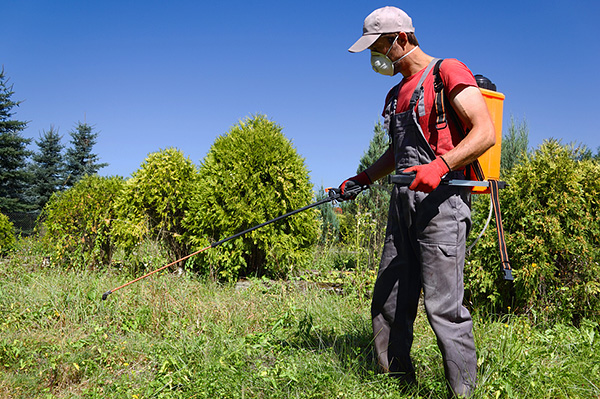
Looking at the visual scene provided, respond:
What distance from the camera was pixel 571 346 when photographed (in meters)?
3.47

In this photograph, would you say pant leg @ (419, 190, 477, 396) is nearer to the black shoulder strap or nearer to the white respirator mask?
the black shoulder strap

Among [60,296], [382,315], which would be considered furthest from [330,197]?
[60,296]

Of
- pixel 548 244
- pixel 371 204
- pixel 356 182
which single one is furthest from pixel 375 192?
pixel 356 182

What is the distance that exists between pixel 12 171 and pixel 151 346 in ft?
55.2

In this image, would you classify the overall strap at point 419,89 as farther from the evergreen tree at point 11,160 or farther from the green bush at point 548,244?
the evergreen tree at point 11,160

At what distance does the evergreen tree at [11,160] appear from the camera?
16.7 m

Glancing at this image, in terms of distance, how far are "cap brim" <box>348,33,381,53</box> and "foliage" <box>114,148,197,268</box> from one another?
3.60m

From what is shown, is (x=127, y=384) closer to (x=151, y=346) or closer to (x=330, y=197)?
(x=151, y=346)

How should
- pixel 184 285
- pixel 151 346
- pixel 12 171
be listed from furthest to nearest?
pixel 12 171 < pixel 184 285 < pixel 151 346

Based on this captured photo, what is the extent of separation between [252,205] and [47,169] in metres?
16.4

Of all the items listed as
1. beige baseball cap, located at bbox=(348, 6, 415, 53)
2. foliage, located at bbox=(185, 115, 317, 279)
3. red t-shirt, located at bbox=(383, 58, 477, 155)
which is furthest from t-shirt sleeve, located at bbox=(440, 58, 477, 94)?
foliage, located at bbox=(185, 115, 317, 279)

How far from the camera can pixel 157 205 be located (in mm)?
5727

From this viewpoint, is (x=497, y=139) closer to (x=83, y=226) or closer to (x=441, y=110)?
(x=441, y=110)

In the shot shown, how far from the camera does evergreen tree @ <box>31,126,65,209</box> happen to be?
18.0 metres
